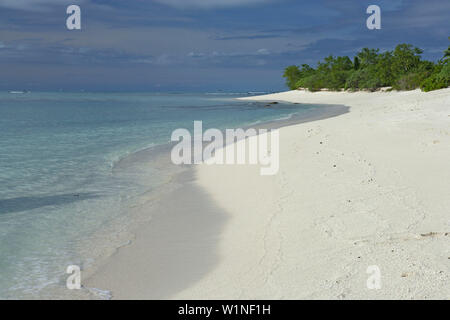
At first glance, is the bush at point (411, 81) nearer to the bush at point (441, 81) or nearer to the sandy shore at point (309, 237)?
the bush at point (441, 81)

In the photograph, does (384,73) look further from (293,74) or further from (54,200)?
(54,200)

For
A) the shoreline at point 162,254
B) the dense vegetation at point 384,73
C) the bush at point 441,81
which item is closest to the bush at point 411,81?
the dense vegetation at point 384,73

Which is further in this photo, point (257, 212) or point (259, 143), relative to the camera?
point (259, 143)

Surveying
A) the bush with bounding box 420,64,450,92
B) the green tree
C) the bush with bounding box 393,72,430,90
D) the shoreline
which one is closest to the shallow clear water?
the shoreline

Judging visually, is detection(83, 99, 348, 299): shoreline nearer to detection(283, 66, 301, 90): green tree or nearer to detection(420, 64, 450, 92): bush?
detection(420, 64, 450, 92): bush

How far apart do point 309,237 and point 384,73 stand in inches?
3395

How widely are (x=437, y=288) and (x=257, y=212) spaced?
4.51m

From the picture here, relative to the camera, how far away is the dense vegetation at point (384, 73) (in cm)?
5345

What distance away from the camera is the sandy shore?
5.33 m

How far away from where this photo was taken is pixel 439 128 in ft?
53.7

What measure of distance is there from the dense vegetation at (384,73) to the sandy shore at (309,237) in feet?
130

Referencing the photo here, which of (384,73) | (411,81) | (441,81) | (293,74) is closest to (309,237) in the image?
(441,81)
